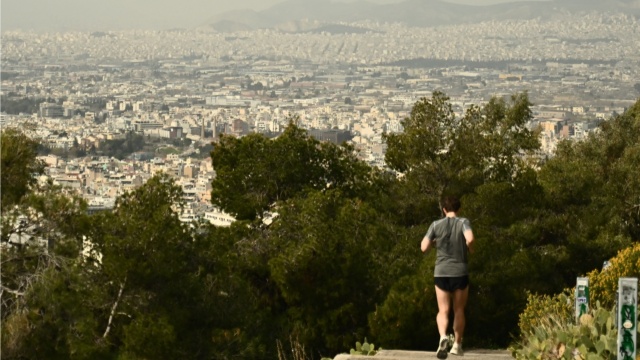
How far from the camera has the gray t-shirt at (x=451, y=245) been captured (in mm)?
6211

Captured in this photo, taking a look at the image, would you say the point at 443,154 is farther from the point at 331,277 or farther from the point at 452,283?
the point at 452,283

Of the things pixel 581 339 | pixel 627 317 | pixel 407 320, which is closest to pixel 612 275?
pixel 407 320

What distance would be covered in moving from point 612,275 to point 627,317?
10.7ft

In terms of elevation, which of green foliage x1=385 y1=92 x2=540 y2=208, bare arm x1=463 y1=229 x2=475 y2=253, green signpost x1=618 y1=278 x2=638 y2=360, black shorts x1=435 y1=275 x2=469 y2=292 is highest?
green signpost x1=618 y1=278 x2=638 y2=360

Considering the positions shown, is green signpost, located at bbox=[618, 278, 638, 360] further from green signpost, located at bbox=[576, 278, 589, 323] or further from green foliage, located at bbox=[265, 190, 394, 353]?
green foliage, located at bbox=[265, 190, 394, 353]

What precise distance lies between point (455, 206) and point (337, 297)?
486 centimetres

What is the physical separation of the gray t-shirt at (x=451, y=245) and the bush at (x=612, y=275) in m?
1.35

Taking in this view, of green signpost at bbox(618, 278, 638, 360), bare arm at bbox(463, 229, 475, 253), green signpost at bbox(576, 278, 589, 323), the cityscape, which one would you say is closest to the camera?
green signpost at bbox(618, 278, 638, 360)

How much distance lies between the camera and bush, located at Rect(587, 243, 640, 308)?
24.3 feet

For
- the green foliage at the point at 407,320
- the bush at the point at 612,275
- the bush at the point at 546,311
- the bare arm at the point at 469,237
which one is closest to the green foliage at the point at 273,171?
the green foliage at the point at 407,320

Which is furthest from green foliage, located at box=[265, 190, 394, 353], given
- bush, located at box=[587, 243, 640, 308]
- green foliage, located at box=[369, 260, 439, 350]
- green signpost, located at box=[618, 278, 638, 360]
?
green signpost, located at box=[618, 278, 638, 360]

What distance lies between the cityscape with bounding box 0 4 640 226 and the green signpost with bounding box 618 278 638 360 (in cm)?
3071

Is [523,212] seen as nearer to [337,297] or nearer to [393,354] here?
[337,297]

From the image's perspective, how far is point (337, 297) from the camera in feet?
36.3
